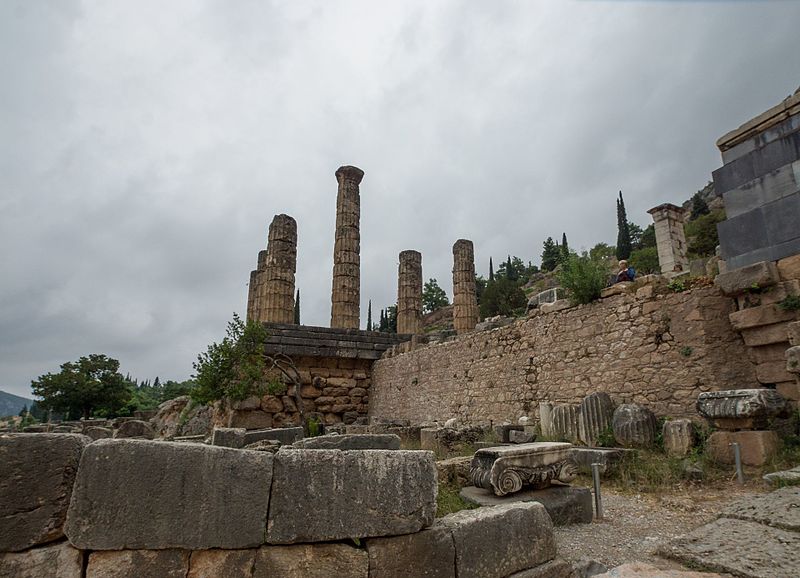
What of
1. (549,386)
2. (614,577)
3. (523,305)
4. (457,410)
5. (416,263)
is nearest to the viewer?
(614,577)

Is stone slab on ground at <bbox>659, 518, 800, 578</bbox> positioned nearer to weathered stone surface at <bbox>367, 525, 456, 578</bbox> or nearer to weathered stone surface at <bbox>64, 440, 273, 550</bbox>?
weathered stone surface at <bbox>367, 525, 456, 578</bbox>

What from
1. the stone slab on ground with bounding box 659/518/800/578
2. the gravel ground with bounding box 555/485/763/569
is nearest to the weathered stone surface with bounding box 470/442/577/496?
the gravel ground with bounding box 555/485/763/569

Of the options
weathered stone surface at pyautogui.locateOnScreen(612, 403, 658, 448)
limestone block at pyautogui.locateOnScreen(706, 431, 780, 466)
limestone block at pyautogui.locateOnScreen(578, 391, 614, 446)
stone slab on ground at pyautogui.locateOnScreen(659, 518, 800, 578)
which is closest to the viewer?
stone slab on ground at pyautogui.locateOnScreen(659, 518, 800, 578)

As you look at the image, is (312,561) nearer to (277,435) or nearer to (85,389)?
(277,435)

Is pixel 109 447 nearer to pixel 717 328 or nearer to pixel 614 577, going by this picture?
pixel 614 577

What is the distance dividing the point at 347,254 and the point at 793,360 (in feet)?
44.6

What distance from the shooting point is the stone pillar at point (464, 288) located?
1666cm

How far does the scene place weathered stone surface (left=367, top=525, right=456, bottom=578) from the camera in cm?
274

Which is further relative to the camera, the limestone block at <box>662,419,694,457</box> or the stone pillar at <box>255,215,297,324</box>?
the stone pillar at <box>255,215,297,324</box>

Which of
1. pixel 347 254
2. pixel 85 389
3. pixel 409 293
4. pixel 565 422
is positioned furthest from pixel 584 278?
pixel 85 389

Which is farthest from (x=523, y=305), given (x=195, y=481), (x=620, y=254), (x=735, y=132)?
(x=195, y=481)

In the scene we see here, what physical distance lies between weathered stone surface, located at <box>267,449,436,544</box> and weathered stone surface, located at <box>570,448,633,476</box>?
3.97 metres

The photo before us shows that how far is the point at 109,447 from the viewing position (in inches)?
94.0

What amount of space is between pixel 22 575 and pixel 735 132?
31.0 ft
